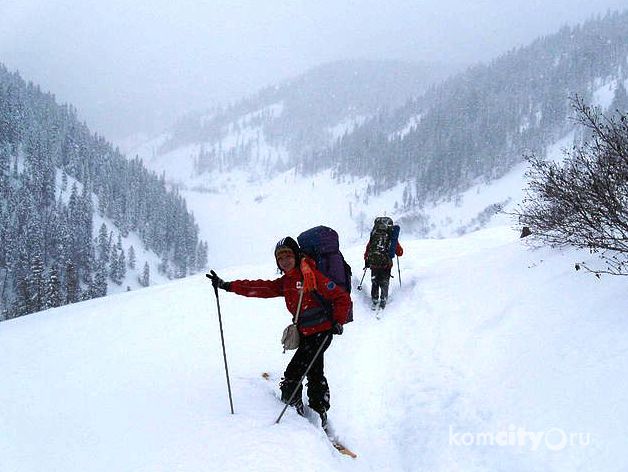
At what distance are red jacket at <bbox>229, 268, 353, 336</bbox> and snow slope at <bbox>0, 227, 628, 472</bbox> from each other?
1250 millimetres

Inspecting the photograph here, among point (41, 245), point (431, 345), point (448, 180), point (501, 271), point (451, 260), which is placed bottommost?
point (431, 345)

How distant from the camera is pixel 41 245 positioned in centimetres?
8850

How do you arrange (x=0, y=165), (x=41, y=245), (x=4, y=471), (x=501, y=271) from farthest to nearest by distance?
(x=0, y=165)
(x=41, y=245)
(x=501, y=271)
(x=4, y=471)

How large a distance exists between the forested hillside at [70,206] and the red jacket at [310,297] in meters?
64.7

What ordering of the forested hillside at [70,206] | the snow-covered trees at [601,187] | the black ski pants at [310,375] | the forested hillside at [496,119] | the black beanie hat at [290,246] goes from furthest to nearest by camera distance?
the forested hillside at [496,119], the forested hillside at [70,206], the snow-covered trees at [601,187], the black ski pants at [310,375], the black beanie hat at [290,246]

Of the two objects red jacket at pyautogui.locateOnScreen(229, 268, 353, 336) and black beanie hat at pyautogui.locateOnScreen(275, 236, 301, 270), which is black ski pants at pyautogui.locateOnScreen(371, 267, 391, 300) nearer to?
red jacket at pyautogui.locateOnScreen(229, 268, 353, 336)

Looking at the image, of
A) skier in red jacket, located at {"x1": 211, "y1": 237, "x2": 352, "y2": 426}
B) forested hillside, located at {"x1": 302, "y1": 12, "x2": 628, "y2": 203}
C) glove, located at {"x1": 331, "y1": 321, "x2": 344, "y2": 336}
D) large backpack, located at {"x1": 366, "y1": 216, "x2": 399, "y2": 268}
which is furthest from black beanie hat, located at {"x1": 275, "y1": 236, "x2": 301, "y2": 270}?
forested hillside, located at {"x1": 302, "y1": 12, "x2": 628, "y2": 203}

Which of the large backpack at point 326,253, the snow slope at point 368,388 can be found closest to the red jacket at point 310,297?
the large backpack at point 326,253

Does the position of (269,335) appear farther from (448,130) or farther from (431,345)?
(448,130)

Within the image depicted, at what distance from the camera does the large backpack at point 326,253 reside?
5590 millimetres

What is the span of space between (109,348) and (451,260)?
11264 mm

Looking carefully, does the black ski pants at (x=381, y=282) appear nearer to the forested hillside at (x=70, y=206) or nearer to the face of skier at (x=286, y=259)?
the face of skier at (x=286, y=259)

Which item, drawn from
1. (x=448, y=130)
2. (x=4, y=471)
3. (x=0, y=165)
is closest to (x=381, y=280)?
(x=4, y=471)

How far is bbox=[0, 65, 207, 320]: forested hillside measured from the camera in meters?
86.2
